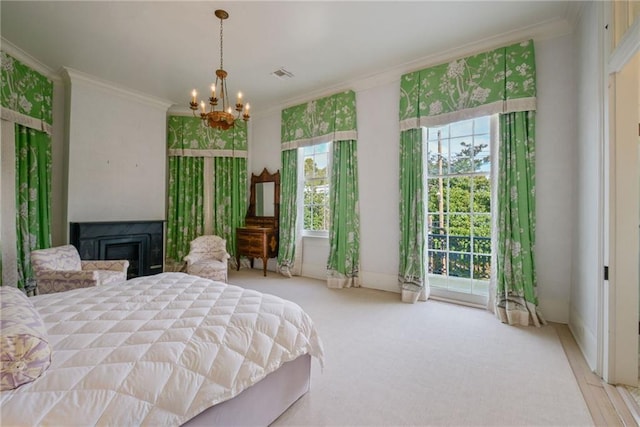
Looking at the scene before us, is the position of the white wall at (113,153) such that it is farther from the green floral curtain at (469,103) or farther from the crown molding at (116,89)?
the green floral curtain at (469,103)

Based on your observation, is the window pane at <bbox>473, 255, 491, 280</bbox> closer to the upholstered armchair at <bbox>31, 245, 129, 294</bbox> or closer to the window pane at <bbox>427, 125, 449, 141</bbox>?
the window pane at <bbox>427, 125, 449, 141</bbox>

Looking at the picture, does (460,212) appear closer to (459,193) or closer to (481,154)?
(459,193)

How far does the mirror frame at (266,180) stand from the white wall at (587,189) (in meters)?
4.21

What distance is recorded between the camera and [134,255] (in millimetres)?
4488

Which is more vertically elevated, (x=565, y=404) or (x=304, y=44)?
(x=304, y=44)

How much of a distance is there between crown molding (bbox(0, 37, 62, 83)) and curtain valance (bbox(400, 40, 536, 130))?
4756 millimetres

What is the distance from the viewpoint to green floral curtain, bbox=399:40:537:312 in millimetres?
2934

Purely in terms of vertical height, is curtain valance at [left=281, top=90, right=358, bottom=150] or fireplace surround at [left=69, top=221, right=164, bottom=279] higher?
curtain valance at [left=281, top=90, right=358, bottom=150]

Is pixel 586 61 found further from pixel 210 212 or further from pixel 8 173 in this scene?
pixel 8 173

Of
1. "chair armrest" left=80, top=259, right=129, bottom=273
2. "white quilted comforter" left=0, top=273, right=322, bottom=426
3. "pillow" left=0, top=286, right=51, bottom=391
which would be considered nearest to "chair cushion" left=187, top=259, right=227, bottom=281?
"chair armrest" left=80, top=259, right=129, bottom=273

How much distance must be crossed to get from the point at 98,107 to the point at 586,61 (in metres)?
5.91

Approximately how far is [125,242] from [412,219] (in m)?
4.27

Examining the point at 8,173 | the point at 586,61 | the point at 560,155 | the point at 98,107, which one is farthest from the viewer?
the point at 98,107

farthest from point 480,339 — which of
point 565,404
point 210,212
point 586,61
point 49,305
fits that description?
point 210,212
